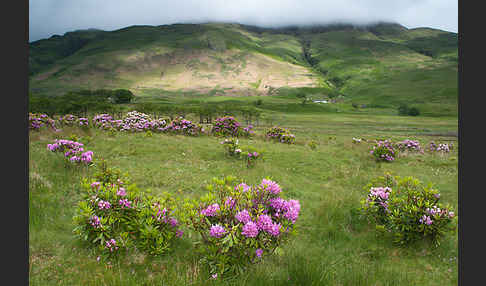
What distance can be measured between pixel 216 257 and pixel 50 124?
20.4 m

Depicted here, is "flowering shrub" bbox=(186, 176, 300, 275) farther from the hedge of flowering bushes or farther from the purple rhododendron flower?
the hedge of flowering bushes

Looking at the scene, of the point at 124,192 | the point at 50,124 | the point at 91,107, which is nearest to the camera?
the point at 124,192

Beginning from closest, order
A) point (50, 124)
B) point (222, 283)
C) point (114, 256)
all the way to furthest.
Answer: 1. point (222, 283)
2. point (114, 256)
3. point (50, 124)

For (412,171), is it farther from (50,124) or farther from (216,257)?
(50,124)

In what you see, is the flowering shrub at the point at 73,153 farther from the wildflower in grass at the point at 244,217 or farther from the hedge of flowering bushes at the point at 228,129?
the hedge of flowering bushes at the point at 228,129

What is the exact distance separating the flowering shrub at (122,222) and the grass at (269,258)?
0.25 metres

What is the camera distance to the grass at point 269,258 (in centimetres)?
367

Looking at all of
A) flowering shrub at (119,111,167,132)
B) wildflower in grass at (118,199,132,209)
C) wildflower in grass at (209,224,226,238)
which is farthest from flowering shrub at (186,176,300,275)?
flowering shrub at (119,111,167,132)

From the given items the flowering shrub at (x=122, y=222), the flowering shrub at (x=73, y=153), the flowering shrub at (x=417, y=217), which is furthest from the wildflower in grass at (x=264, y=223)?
the flowering shrub at (x=73, y=153)

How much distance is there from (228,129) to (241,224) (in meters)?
18.8

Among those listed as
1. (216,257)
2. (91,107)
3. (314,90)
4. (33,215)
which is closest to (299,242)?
(216,257)

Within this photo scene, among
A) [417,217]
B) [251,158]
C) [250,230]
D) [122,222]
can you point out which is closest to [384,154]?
[251,158]

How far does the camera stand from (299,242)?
225 inches

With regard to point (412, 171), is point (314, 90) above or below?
above
